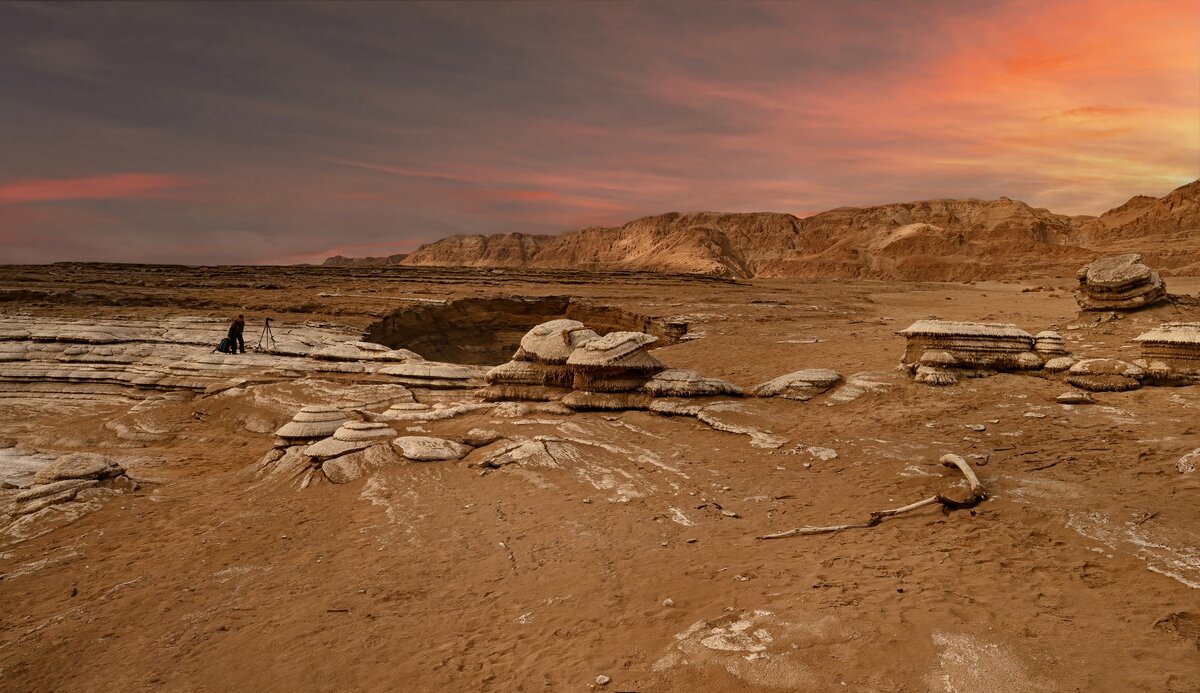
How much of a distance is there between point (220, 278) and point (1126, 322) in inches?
2067

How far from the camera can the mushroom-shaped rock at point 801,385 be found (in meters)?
12.0

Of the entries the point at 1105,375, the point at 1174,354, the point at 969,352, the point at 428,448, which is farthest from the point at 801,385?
the point at 428,448

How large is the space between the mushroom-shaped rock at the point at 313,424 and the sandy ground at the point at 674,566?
1.12 meters

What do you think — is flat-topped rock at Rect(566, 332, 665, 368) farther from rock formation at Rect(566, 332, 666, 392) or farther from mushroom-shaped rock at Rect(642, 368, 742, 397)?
mushroom-shaped rock at Rect(642, 368, 742, 397)

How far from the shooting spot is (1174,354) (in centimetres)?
1002

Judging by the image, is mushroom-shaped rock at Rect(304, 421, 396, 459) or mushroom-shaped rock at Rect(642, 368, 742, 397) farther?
mushroom-shaped rock at Rect(642, 368, 742, 397)

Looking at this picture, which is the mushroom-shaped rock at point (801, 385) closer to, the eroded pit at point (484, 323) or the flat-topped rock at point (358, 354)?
the flat-topped rock at point (358, 354)

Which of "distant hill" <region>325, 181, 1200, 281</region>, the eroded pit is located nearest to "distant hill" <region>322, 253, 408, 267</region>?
"distant hill" <region>325, 181, 1200, 281</region>

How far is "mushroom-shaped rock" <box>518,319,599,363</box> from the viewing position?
1303cm

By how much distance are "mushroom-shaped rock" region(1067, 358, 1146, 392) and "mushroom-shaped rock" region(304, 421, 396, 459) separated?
12.6 m

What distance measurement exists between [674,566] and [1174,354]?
33.8 feet

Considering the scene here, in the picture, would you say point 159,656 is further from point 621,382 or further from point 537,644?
point 621,382

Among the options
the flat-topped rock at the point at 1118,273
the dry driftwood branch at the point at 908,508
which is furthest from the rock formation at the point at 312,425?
the flat-topped rock at the point at 1118,273

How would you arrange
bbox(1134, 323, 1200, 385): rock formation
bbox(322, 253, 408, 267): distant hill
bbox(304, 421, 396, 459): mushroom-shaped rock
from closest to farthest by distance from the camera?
bbox(1134, 323, 1200, 385): rock formation < bbox(304, 421, 396, 459): mushroom-shaped rock < bbox(322, 253, 408, 267): distant hill
